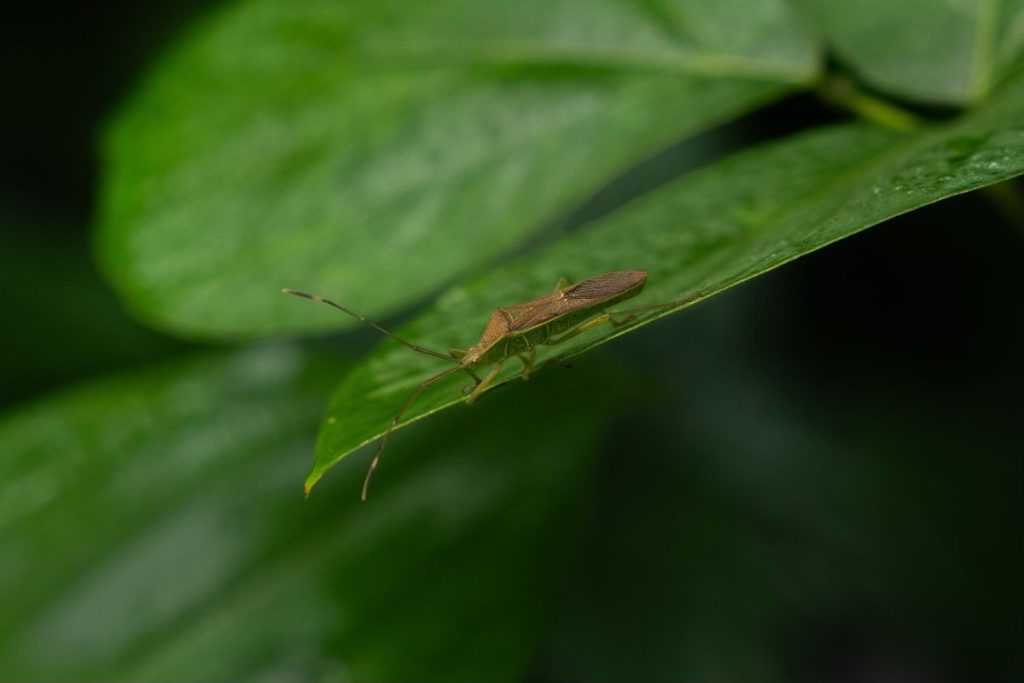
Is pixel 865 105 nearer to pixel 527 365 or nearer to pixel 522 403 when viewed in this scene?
pixel 527 365

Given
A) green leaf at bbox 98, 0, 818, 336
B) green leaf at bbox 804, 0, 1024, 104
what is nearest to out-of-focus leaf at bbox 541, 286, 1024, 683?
green leaf at bbox 98, 0, 818, 336

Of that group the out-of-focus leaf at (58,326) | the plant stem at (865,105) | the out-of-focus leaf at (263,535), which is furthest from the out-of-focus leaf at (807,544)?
the out-of-focus leaf at (58,326)

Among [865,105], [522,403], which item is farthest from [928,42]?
[522,403]

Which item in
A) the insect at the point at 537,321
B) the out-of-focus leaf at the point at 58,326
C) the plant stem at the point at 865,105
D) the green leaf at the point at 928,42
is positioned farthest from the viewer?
the out-of-focus leaf at the point at 58,326

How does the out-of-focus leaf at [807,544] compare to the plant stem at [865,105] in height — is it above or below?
below

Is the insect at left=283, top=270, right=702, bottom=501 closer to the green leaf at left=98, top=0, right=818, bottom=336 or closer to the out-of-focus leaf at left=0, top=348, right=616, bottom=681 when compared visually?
the green leaf at left=98, top=0, right=818, bottom=336

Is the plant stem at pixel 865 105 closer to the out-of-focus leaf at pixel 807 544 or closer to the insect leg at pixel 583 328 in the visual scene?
the insect leg at pixel 583 328
